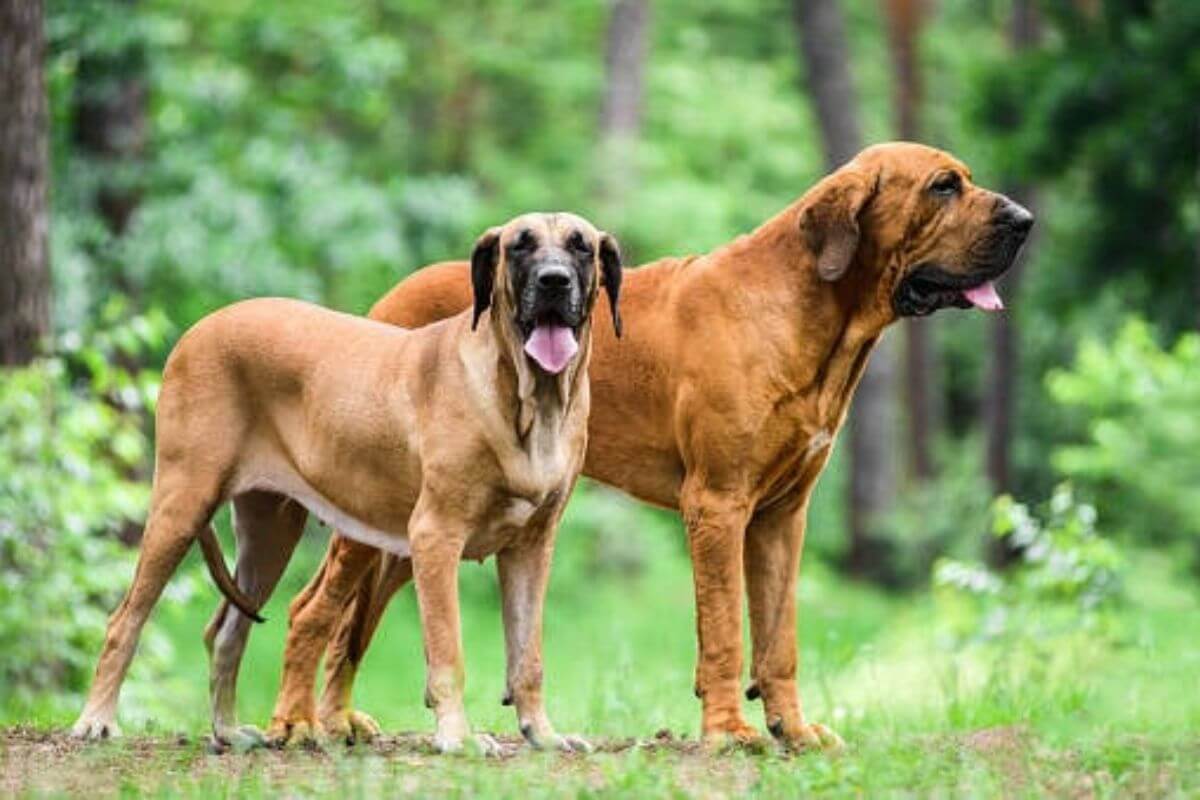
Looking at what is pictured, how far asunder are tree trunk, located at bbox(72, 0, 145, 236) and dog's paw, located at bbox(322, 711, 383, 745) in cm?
1001

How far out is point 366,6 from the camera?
28.8 m

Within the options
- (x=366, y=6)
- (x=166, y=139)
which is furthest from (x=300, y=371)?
(x=366, y=6)

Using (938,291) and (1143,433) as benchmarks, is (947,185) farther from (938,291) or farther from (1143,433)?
(1143,433)

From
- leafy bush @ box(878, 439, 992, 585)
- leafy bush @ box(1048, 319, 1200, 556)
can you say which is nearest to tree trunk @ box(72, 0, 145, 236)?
leafy bush @ box(1048, 319, 1200, 556)

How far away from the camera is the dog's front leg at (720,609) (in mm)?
7500

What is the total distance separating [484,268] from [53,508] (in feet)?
17.3

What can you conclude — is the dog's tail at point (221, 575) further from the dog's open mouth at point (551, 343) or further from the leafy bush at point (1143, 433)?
the leafy bush at point (1143, 433)

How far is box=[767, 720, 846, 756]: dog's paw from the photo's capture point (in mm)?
7629

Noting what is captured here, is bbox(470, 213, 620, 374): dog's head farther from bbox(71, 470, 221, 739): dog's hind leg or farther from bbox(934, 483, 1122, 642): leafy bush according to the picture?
bbox(934, 483, 1122, 642): leafy bush

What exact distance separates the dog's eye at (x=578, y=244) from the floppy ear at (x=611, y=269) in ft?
0.60

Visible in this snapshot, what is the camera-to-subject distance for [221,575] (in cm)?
766

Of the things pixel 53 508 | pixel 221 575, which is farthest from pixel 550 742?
pixel 53 508

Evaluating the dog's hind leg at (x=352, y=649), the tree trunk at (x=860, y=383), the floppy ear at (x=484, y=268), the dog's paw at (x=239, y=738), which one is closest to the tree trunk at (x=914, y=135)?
the tree trunk at (x=860, y=383)

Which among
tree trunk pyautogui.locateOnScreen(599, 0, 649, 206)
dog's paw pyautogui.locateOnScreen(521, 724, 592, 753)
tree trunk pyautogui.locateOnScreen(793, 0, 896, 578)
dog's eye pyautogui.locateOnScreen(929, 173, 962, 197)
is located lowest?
dog's paw pyautogui.locateOnScreen(521, 724, 592, 753)
